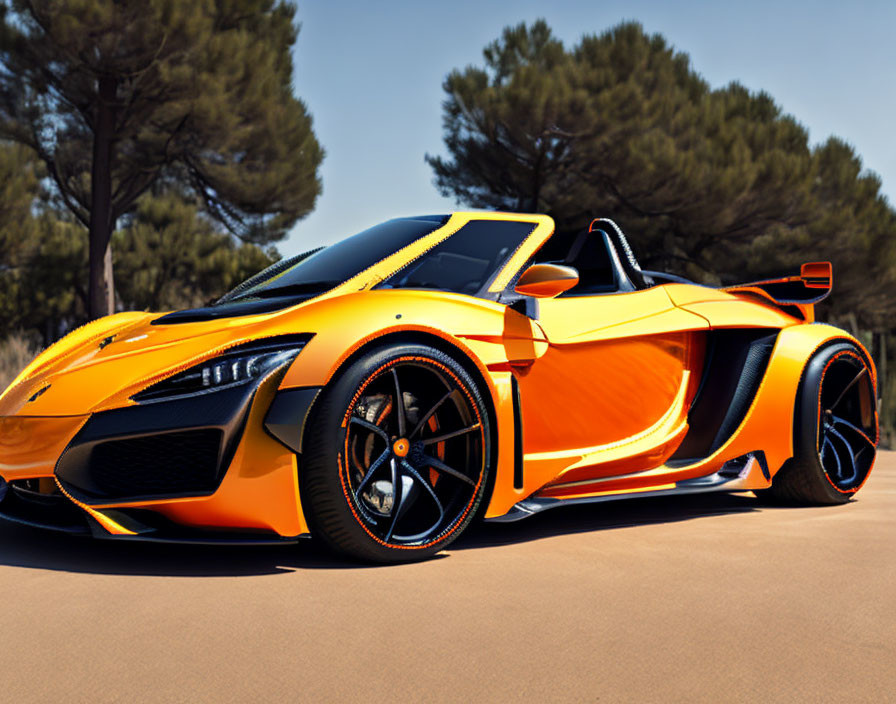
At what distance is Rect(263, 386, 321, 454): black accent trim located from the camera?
3318 millimetres

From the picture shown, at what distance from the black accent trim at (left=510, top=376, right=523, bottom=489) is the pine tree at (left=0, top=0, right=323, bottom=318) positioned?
15.5 metres

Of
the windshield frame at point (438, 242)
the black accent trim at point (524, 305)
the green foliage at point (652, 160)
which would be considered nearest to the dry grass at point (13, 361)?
the windshield frame at point (438, 242)

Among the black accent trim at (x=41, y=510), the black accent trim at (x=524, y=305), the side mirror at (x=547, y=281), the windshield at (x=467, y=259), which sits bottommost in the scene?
the black accent trim at (x=41, y=510)

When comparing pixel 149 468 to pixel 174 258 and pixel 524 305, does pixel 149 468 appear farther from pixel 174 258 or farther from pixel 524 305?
pixel 174 258

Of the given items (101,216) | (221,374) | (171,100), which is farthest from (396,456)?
(101,216)

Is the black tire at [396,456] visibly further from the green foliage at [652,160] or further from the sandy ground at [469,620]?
the green foliage at [652,160]

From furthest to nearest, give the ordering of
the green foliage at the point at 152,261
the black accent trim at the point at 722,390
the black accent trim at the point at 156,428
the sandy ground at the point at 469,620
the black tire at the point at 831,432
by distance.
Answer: the green foliage at the point at 152,261, the black tire at the point at 831,432, the black accent trim at the point at 722,390, the black accent trim at the point at 156,428, the sandy ground at the point at 469,620

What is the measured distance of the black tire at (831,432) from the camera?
16.5 feet

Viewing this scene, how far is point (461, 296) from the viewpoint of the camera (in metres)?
3.94

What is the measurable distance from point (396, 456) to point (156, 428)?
33.0 inches

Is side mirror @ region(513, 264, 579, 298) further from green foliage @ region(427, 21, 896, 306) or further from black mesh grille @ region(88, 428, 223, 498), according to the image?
green foliage @ region(427, 21, 896, 306)

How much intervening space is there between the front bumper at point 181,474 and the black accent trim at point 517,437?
0.91m

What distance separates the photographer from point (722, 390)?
4.75 metres

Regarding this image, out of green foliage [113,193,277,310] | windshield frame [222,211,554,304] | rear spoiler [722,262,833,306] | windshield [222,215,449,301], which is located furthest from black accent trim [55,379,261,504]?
green foliage [113,193,277,310]
